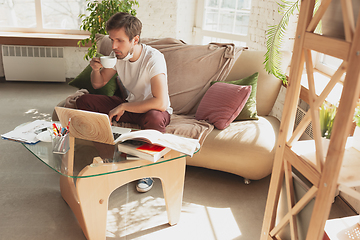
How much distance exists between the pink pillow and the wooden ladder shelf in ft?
3.55

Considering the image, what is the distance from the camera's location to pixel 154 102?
1.95 metres

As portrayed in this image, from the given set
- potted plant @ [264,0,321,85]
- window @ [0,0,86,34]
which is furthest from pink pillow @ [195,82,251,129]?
window @ [0,0,86,34]

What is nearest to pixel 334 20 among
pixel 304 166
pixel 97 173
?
pixel 304 166

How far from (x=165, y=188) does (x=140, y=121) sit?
62cm

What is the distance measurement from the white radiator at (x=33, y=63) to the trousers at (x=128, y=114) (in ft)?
9.08

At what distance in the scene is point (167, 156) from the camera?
4.91 feet

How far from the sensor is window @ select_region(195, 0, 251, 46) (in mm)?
4059

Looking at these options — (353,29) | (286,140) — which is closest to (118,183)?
(286,140)

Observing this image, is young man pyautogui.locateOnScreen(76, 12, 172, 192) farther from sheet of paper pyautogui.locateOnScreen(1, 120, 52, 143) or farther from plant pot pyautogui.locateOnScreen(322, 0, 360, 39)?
plant pot pyautogui.locateOnScreen(322, 0, 360, 39)

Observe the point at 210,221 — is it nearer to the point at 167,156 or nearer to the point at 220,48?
the point at 167,156

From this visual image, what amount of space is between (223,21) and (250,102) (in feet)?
7.78

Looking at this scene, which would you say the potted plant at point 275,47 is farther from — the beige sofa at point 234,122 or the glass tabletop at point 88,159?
the glass tabletop at point 88,159

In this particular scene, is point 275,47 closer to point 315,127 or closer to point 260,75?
point 260,75

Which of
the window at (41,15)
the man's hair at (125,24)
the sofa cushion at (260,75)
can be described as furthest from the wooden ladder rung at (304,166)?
the window at (41,15)
